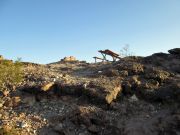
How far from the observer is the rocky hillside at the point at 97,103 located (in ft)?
44.7

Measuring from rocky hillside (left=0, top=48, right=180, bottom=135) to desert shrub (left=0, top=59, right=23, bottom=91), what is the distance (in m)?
0.38

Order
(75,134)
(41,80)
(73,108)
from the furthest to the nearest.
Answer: (41,80) < (73,108) < (75,134)

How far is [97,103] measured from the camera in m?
15.3

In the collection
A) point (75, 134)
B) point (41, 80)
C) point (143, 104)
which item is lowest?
point (75, 134)

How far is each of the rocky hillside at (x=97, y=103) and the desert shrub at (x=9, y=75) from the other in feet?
1.24

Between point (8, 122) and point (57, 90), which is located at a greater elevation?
point (57, 90)

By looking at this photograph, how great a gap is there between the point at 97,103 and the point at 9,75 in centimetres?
461

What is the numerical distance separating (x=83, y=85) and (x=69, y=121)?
2.51m

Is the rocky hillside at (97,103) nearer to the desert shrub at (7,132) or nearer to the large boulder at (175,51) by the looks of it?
the desert shrub at (7,132)

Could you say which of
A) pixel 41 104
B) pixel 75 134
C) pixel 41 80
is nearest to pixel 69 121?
pixel 75 134

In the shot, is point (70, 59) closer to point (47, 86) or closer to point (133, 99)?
point (47, 86)

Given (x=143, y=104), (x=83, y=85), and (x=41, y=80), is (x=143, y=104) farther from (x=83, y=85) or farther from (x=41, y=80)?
(x=41, y=80)

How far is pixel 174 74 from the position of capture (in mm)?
18281

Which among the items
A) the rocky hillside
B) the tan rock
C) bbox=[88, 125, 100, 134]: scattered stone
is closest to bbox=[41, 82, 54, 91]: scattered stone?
the rocky hillside
